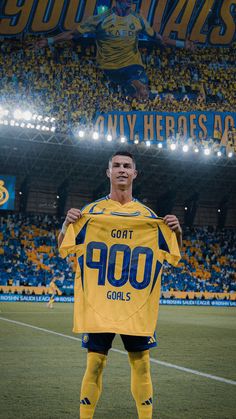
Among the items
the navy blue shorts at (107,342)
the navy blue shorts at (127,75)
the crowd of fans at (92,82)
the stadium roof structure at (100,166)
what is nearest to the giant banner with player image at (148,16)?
the crowd of fans at (92,82)

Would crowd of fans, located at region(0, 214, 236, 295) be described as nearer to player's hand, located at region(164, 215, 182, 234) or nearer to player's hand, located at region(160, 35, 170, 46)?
player's hand, located at region(160, 35, 170, 46)

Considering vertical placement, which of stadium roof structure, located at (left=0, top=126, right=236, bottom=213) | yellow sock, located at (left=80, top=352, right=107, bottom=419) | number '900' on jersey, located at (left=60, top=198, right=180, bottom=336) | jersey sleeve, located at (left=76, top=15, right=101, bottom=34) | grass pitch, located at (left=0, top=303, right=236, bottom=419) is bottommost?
grass pitch, located at (left=0, top=303, right=236, bottom=419)

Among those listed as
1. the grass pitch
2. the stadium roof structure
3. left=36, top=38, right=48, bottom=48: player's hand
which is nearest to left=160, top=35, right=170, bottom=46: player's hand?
left=36, top=38, right=48, bottom=48: player's hand

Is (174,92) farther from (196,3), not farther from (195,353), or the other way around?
(195,353)

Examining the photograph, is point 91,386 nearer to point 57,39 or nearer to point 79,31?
point 79,31

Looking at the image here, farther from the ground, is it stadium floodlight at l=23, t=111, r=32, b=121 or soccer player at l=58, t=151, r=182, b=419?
stadium floodlight at l=23, t=111, r=32, b=121

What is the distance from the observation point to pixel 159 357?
9680 mm

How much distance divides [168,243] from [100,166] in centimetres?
2992

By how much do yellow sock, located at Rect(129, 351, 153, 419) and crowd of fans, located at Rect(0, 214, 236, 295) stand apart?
2536 cm

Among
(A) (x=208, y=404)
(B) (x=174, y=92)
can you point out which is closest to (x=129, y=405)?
(A) (x=208, y=404)

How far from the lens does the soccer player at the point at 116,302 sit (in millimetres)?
4395

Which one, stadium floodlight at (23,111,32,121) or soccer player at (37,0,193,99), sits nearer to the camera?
stadium floodlight at (23,111,32,121)

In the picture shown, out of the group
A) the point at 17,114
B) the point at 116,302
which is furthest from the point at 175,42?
the point at 116,302

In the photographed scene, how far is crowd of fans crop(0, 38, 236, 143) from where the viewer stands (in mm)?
34312
